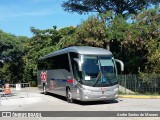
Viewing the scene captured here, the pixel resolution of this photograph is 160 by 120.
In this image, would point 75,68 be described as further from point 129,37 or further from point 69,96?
point 129,37

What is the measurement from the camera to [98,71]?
19.2 meters

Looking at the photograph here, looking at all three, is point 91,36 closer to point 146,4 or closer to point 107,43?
point 107,43

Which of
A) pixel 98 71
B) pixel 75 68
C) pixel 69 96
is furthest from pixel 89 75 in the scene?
pixel 69 96

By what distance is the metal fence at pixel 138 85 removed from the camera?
26.6m

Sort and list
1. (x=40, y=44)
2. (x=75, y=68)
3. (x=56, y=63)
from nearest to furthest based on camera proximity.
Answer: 1. (x=75, y=68)
2. (x=56, y=63)
3. (x=40, y=44)

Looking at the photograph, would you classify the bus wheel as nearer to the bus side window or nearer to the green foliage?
the bus side window

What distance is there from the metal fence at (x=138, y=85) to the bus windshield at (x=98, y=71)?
7.57m

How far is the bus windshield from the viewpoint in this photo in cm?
1900

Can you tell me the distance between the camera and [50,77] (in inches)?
1041

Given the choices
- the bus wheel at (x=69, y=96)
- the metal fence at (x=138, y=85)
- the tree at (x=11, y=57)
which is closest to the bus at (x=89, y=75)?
the bus wheel at (x=69, y=96)

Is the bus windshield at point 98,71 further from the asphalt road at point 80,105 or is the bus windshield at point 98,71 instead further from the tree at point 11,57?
the tree at point 11,57

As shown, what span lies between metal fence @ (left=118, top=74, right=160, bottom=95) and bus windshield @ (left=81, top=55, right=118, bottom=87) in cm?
757

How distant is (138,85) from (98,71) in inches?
365

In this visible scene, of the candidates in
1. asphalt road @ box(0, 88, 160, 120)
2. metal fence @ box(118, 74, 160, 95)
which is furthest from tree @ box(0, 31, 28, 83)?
asphalt road @ box(0, 88, 160, 120)
